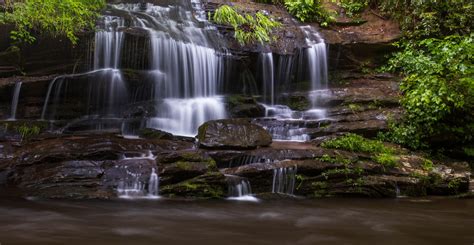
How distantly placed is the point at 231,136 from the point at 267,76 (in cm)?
444

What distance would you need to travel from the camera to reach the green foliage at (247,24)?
1237 cm

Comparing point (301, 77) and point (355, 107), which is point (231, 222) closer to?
point (355, 107)

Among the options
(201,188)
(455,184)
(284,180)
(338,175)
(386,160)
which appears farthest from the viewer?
(386,160)

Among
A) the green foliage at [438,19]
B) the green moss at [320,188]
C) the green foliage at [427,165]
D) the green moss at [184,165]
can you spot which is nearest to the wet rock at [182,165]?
the green moss at [184,165]

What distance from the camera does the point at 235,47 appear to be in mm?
12219

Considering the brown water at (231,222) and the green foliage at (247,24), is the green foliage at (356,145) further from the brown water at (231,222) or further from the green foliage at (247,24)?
the green foliage at (247,24)

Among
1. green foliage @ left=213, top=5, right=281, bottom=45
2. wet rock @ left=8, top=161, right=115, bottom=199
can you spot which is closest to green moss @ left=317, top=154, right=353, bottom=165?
wet rock @ left=8, top=161, right=115, bottom=199

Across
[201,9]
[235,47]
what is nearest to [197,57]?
[235,47]

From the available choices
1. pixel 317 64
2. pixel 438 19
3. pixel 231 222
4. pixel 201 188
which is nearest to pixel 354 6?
pixel 438 19

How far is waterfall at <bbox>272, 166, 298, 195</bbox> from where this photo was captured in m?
7.35

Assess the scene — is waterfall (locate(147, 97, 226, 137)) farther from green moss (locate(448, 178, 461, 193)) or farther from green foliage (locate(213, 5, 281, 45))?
green moss (locate(448, 178, 461, 193))

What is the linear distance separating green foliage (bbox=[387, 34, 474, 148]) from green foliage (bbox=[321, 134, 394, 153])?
101 centimetres

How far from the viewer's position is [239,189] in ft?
23.2

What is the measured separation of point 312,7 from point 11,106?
1000cm
